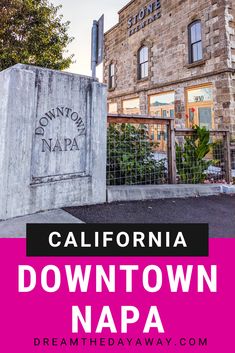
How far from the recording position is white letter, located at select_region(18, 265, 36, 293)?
2.07 m

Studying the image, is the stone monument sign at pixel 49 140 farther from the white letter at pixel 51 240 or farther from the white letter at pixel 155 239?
the white letter at pixel 155 239

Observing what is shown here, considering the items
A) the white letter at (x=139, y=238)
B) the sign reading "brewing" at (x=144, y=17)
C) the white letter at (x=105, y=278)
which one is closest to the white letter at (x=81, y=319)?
the white letter at (x=105, y=278)

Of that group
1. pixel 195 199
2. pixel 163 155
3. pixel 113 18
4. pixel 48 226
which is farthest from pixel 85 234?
pixel 113 18

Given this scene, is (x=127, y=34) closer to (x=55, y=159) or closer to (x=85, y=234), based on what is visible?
(x=55, y=159)

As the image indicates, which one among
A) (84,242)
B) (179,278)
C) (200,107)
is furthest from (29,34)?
(179,278)

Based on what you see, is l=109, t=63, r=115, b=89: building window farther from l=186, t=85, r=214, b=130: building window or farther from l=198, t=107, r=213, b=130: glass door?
l=198, t=107, r=213, b=130: glass door

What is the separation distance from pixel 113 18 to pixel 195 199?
17262 mm

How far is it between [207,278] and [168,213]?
204 cm

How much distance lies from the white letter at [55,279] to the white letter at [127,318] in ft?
1.68

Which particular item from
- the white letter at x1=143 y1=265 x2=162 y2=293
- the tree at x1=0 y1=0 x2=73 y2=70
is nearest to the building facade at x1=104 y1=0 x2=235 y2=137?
the tree at x1=0 y1=0 x2=73 y2=70

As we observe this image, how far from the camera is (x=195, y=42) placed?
41.7 feet

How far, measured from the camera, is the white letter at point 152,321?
72.6 inches

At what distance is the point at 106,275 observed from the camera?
218cm

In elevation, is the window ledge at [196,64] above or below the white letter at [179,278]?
above
